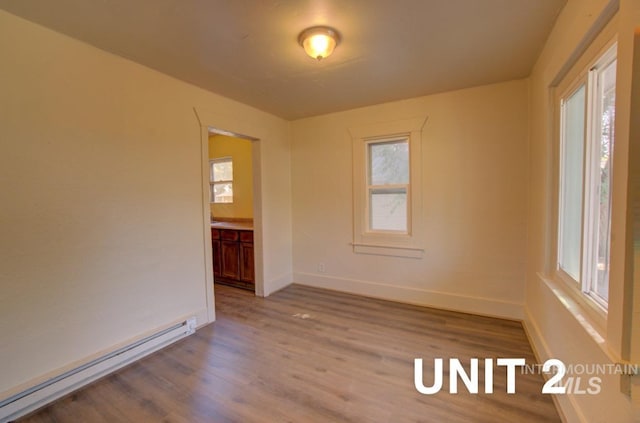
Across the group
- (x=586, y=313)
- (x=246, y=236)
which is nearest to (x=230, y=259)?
(x=246, y=236)

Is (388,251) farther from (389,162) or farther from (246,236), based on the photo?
(246,236)

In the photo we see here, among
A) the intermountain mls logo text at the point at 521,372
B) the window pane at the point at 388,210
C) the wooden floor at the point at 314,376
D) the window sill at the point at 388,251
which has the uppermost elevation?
the window pane at the point at 388,210

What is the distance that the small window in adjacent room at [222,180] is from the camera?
524 centimetres

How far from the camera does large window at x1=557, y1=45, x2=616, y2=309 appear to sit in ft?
4.48

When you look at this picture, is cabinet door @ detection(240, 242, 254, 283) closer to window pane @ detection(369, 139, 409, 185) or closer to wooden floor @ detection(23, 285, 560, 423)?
wooden floor @ detection(23, 285, 560, 423)

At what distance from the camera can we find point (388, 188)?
357cm

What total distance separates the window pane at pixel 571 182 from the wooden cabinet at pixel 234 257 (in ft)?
11.4

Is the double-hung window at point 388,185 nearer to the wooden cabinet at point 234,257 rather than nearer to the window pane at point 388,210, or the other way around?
the window pane at point 388,210

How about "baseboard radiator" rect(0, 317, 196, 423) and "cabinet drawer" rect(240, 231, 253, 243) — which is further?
"cabinet drawer" rect(240, 231, 253, 243)

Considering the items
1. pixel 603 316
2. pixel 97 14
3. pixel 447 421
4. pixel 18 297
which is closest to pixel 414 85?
pixel 603 316

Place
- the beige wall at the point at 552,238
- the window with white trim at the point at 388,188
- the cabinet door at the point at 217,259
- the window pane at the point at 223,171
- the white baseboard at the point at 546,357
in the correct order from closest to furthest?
the beige wall at the point at 552,238
the white baseboard at the point at 546,357
the window with white trim at the point at 388,188
the cabinet door at the point at 217,259
the window pane at the point at 223,171

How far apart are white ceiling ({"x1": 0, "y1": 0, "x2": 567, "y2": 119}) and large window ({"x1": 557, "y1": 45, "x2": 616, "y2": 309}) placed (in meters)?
0.62

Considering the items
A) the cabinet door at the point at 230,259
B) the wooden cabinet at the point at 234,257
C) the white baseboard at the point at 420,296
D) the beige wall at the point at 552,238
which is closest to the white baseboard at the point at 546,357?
the beige wall at the point at 552,238

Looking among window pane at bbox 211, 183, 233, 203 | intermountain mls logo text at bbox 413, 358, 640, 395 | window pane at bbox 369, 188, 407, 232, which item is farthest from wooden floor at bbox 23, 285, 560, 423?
window pane at bbox 211, 183, 233, 203
